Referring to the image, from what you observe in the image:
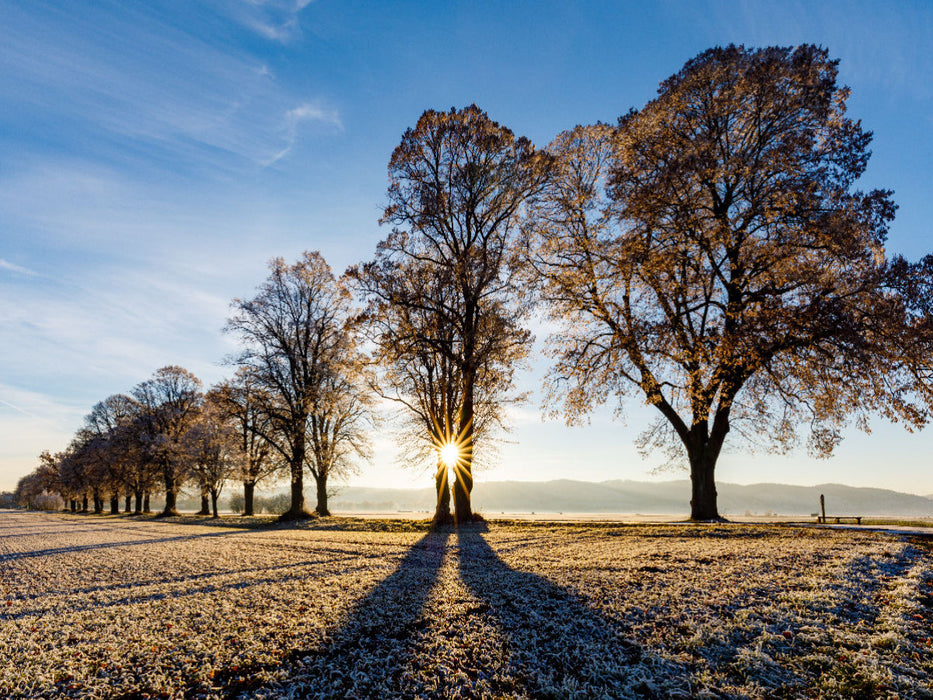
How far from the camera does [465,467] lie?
81.7 ft

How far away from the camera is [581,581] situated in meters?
8.99

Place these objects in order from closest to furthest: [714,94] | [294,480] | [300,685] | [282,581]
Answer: [300,685], [282,581], [714,94], [294,480]

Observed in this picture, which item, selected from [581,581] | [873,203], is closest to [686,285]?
[873,203]

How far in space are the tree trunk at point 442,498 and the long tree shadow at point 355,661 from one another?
52.0 ft

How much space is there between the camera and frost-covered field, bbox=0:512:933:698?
5.07m

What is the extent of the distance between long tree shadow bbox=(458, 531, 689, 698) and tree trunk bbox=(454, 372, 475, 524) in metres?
15.4

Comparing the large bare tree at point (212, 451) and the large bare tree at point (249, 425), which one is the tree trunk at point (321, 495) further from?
the large bare tree at point (212, 451)

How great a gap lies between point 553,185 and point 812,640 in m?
23.7

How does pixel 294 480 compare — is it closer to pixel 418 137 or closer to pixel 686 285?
pixel 418 137

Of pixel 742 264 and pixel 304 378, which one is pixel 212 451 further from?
pixel 742 264

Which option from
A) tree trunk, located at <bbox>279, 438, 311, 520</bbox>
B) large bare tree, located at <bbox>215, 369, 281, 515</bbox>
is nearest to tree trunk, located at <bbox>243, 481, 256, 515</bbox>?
large bare tree, located at <bbox>215, 369, 281, 515</bbox>

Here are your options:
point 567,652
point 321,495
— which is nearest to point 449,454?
point 321,495

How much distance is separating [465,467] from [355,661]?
1946cm

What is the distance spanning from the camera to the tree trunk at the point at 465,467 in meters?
24.0
